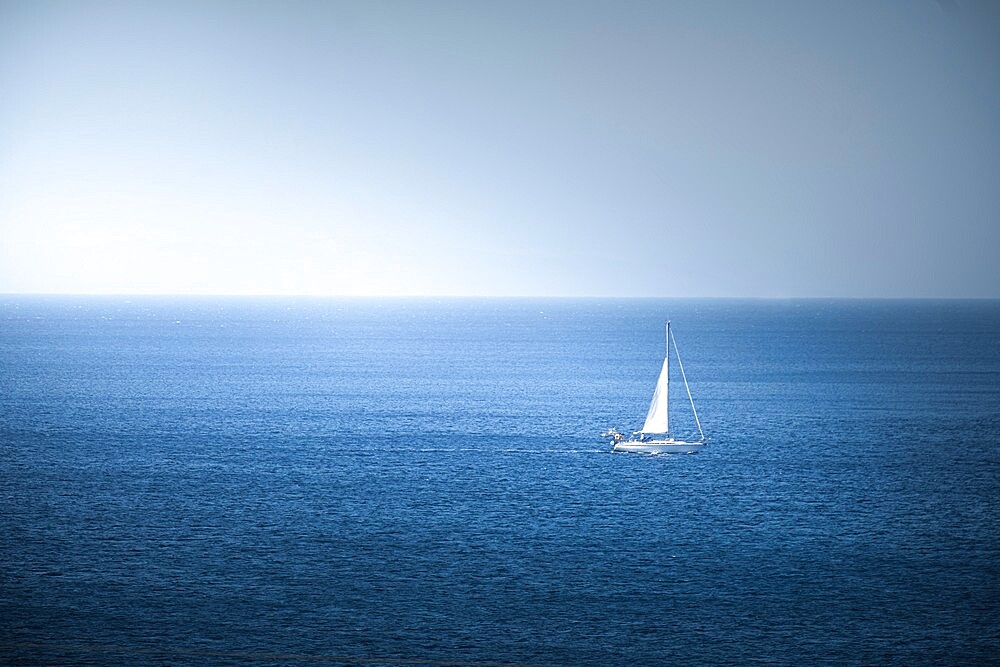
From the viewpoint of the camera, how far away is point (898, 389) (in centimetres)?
18550

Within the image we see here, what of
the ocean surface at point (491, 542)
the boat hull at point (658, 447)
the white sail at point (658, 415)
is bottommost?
the ocean surface at point (491, 542)

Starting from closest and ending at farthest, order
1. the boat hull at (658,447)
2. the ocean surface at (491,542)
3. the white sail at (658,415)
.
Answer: the ocean surface at (491,542), the white sail at (658,415), the boat hull at (658,447)

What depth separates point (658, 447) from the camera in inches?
4705

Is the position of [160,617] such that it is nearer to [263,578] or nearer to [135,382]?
[263,578]

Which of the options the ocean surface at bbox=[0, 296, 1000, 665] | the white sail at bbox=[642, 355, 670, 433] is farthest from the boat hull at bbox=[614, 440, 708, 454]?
the ocean surface at bbox=[0, 296, 1000, 665]

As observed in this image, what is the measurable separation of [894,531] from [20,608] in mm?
61942

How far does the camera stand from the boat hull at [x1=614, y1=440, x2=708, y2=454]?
391 feet

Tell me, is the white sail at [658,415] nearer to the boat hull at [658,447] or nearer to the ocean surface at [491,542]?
the boat hull at [658,447]

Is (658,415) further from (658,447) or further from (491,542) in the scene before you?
(491,542)

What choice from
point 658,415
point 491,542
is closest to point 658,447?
point 658,415

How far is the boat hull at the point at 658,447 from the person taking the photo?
4697 inches

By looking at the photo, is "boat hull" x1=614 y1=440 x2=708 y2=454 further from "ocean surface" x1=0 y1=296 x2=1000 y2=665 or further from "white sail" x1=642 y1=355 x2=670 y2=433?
"ocean surface" x1=0 y1=296 x2=1000 y2=665

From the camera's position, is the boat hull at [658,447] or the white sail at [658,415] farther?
the boat hull at [658,447]

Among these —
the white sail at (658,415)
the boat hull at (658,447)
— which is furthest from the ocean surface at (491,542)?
the white sail at (658,415)
